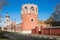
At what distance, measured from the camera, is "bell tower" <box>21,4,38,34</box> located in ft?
183

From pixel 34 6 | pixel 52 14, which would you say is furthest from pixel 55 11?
pixel 34 6

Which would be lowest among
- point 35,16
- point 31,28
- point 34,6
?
point 31,28

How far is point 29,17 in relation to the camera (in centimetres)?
5612

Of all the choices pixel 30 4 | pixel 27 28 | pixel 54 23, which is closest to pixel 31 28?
pixel 27 28

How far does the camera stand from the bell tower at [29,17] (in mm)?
55781

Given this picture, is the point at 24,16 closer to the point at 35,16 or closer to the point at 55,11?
the point at 35,16

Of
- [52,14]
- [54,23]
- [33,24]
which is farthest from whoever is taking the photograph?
[52,14]

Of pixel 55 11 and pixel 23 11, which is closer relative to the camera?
pixel 23 11

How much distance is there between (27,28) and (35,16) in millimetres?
4873

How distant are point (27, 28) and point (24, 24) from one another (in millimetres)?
1718

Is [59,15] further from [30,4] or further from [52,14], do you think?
[30,4]

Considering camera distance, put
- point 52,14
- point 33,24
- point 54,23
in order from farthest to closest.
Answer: point 52,14 < point 54,23 < point 33,24

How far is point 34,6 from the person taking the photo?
2224 inches

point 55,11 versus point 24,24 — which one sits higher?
point 55,11
